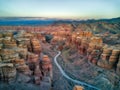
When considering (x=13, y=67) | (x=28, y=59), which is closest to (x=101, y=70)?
(x=28, y=59)

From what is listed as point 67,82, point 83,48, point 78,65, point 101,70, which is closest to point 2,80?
point 67,82

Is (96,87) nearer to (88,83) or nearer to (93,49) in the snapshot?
(88,83)

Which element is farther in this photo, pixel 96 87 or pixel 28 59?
pixel 96 87

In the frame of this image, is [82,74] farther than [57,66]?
No

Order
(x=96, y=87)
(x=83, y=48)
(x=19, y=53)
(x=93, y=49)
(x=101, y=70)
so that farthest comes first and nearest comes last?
(x=83, y=48), (x=93, y=49), (x=101, y=70), (x=96, y=87), (x=19, y=53)

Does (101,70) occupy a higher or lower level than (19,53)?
lower

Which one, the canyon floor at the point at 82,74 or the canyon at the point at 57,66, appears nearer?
the canyon at the point at 57,66

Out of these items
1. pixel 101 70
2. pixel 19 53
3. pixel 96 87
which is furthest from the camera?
pixel 101 70

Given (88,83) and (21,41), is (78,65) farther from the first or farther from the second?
(21,41)

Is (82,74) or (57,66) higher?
(57,66)

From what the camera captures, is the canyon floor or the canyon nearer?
the canyon

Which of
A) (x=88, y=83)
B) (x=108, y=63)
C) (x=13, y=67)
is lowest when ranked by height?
(x=88, y=83)
